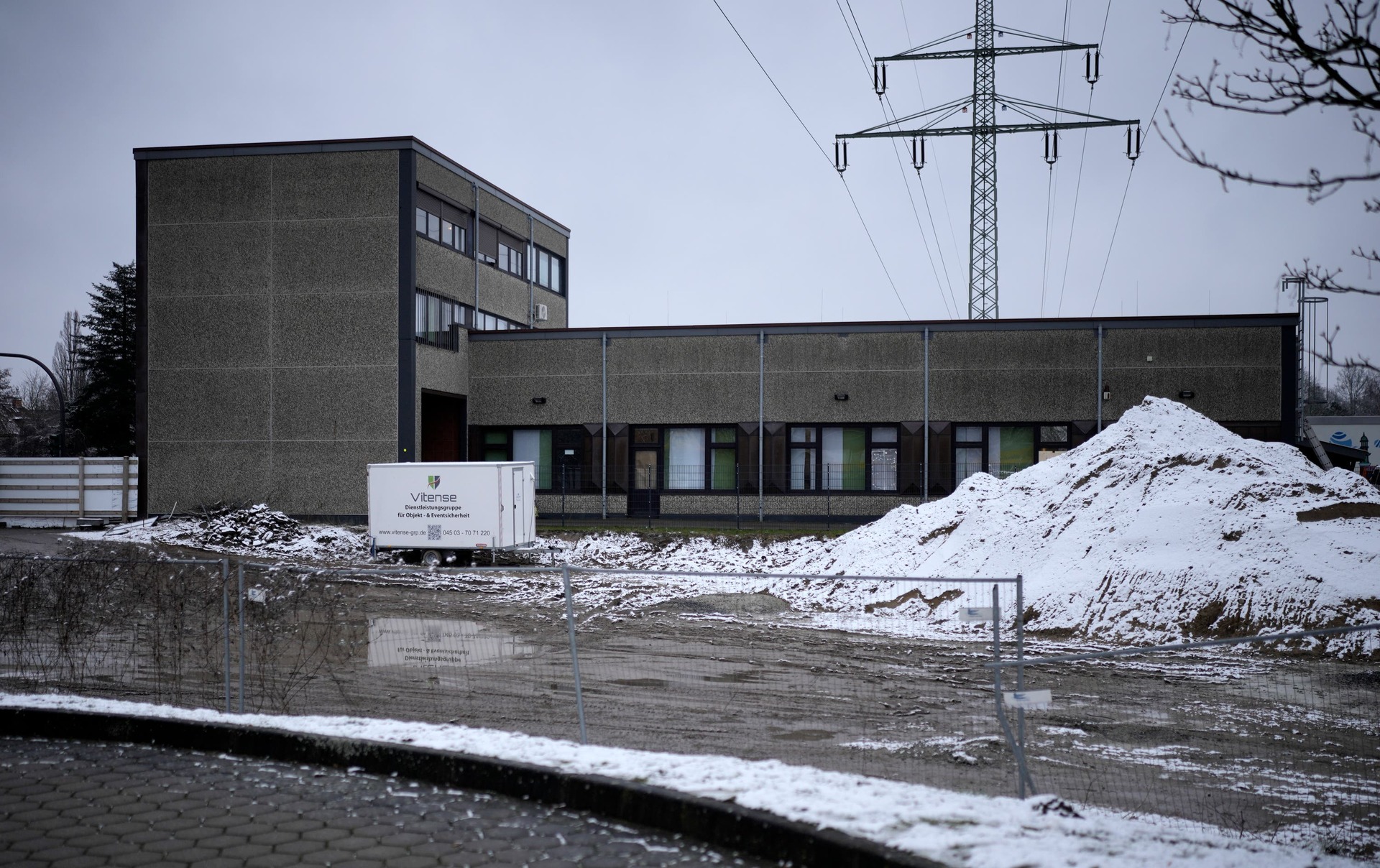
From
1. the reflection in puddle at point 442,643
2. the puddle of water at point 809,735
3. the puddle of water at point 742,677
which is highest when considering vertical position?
the reflection in puddle at point 442,643

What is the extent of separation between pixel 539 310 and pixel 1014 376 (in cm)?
1784

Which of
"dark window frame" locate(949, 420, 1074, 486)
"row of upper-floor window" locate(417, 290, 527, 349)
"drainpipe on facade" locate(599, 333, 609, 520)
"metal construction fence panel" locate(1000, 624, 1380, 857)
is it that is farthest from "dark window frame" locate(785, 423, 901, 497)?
"metal construction fence panel" locate(1000, 624, 1380, 857)

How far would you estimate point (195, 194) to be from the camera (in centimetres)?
3241

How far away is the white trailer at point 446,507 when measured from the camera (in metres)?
24.3

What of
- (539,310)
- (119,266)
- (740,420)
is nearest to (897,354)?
(740,420)

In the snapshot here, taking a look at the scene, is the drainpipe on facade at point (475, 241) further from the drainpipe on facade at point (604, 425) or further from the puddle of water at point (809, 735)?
the puddle of water at point (809, 735)

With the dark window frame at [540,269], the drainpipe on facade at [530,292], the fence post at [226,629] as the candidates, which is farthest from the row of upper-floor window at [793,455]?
the fence post at [226,629]

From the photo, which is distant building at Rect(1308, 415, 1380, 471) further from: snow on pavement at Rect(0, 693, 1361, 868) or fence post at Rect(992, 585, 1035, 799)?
snow on pavement at Rect(0, 693, 1361, 868)

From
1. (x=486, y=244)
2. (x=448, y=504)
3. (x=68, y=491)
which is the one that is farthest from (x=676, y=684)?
(x=68, y=491)

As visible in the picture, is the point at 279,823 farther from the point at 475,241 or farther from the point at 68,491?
the point at 68,491

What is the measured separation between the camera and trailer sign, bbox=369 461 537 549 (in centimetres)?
2430

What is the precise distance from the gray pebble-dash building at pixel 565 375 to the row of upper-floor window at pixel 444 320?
0.33 feet

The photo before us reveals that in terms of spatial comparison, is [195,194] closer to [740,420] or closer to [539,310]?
[539,310]

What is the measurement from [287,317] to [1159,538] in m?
24.5
